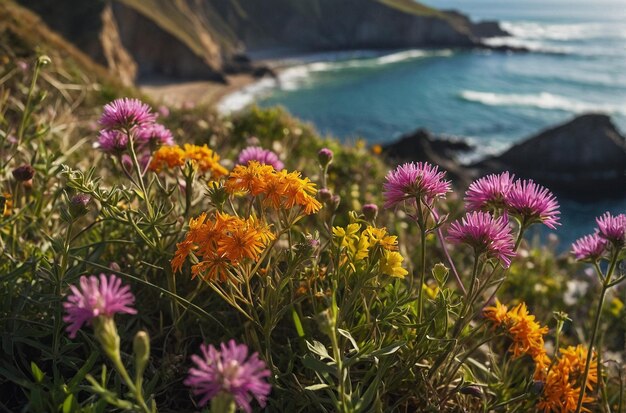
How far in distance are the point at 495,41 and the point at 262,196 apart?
76.1m

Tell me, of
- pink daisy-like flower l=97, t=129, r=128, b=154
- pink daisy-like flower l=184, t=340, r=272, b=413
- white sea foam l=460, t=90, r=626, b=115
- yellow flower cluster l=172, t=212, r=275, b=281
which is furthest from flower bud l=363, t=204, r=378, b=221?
white sea foam l=460, t=90, r=626, b=115

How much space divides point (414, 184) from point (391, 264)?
8.8 inches

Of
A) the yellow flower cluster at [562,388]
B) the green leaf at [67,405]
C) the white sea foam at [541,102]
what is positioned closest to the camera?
the green leaf at [67,405]

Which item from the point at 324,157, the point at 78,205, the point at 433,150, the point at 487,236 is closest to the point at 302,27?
the point at 433,150

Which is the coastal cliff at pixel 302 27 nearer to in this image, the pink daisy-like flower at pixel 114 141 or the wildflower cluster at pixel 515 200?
the pink daisy-like flower at pixel 114 141

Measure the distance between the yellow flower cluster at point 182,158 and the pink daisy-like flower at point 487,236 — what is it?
1036 mm

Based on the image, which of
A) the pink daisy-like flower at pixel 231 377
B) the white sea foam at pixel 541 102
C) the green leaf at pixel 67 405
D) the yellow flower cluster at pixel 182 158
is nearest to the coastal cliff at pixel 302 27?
the white sea foam at pixel 541 102

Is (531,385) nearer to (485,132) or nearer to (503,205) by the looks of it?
(503,205)

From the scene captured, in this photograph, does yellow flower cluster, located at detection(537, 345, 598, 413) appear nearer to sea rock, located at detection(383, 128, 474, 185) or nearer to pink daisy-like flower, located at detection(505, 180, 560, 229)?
pink daisy-like flower, located at detection(505, 180, 560, 229)

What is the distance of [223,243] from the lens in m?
1.30

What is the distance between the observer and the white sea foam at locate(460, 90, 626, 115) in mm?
37500

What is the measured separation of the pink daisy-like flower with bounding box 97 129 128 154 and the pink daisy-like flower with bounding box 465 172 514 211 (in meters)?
1.12

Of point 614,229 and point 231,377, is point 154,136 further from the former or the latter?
point 614,229

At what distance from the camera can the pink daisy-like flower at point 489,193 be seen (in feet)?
4.89
